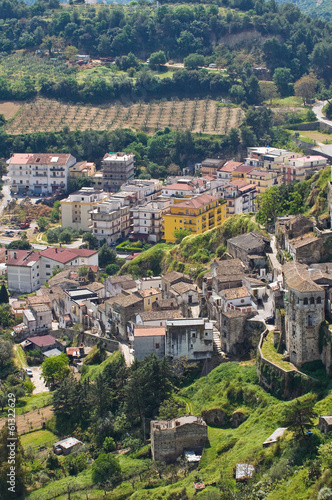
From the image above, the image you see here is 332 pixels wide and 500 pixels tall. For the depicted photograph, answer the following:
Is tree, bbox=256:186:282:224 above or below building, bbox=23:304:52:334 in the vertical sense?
above

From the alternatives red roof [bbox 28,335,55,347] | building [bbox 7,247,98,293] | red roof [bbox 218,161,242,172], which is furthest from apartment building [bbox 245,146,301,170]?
red roof [bbox 28,335,55,347]

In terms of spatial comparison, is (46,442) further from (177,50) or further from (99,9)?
(99,9)

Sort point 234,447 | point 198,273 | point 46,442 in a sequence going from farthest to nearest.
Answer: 1. point 198,273
2. point 46,442
3. point 234,447

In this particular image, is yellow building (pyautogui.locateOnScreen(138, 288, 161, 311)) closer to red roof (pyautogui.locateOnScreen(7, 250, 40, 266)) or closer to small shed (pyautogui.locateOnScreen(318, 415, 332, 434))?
red roof (pyautogui.locateOnScreen(7, 250, 40, 266))

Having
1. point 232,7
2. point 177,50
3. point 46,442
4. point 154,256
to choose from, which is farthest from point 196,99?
point 46,442

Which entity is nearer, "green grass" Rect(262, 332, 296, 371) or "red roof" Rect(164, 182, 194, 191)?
"green grass" Rect(262, 332, 296, 371)

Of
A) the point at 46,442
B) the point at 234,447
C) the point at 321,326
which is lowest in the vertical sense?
the point at 46,442
